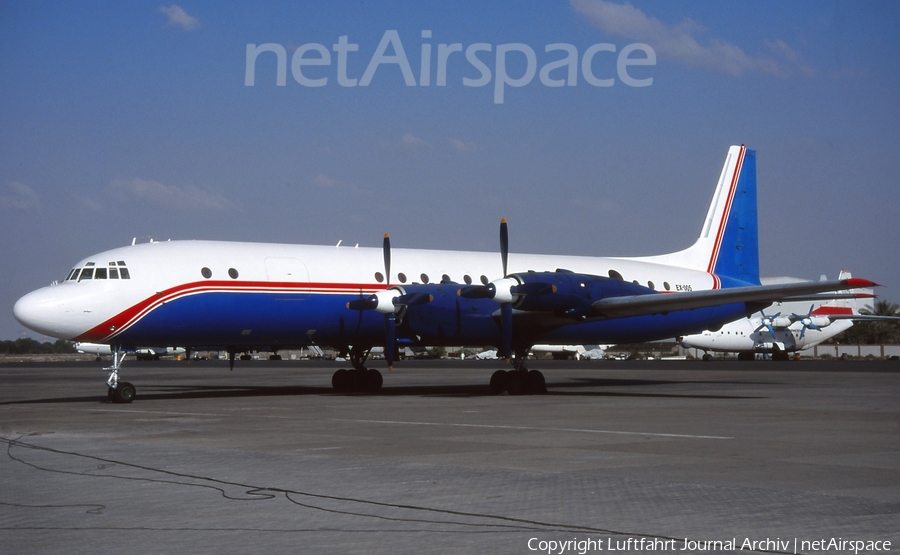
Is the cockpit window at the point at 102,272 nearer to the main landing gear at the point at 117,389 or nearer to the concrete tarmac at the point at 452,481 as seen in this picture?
the main landing gear at the point at 117,389

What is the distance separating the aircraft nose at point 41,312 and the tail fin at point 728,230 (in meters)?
19.9

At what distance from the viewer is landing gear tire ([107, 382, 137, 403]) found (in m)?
22.1

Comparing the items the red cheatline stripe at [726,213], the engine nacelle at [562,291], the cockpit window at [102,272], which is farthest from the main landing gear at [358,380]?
the red cheatline stripe at [726,213]

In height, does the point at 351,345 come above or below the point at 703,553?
above

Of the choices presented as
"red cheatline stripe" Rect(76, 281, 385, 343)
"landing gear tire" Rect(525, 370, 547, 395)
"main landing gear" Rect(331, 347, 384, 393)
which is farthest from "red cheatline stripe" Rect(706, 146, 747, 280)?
"red cheatline stripe" Rect(76, 281, 385, 343)

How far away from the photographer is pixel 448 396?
2489 cm

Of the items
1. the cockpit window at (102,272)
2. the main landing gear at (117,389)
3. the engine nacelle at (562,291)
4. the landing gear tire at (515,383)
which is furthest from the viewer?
the landing gear tire at (515,383)

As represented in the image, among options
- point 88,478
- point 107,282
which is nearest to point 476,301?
point 107,282

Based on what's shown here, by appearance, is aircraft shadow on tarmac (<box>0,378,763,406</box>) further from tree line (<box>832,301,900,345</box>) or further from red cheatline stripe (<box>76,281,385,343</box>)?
tree line (<box>832,301,900,345</box>)

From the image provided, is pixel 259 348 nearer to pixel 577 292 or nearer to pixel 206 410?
pixel 206 410

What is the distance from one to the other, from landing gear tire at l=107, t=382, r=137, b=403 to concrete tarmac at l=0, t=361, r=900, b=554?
298 centimetres

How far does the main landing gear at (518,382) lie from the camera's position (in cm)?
2481

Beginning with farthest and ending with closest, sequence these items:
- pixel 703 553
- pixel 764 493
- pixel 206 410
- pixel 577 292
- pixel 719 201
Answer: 1. pixel 719 201
2. pixel 577 292
3. pixel 206 410
4. pixel 764 493
5. pixel 703 553

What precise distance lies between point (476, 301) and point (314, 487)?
51.7 ft
